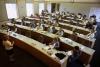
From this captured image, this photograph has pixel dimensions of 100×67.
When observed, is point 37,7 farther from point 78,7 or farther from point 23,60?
point 23,60

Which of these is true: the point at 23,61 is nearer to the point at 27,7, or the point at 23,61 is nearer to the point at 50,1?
the point at 27,7

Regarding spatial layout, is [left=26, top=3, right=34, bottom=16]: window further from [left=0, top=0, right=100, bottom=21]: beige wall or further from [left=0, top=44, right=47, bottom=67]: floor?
[left=0, top=44, right=47, bottom=67]: floor

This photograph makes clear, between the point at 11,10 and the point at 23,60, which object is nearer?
the point at 23,60

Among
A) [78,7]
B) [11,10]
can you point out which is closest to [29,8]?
[11,10]

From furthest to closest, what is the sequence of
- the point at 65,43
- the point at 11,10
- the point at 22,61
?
the point at 11,10
the point at 65,43
the point at 22,61

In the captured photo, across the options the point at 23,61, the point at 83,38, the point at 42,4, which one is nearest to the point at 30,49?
the point at 23,61

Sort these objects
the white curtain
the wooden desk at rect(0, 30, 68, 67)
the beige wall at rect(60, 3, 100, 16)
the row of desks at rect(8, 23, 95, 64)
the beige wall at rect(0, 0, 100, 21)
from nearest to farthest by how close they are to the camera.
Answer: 1. the wooden desk at rect(0, 30, 68, 67)
2. the row of desks at rect(8, 23, 95, 64)
3. the beige wall at rect(0, 0, 100, 21)
4. the white curtain
5. the beige wall at rect(60, 3, 100, 16)

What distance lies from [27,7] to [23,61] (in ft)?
28.4

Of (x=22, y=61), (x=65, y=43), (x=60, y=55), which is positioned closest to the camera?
(x=60, y=55)

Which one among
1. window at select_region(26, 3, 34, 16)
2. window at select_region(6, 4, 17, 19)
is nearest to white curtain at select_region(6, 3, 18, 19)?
window at select_region(6, 4, 17, 19)

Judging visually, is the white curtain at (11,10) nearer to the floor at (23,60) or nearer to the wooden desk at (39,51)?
the wooden desk at (39,51)

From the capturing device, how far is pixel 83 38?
6.23m

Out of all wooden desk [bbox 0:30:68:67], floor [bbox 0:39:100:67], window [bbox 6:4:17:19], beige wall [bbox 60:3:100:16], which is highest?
beige wall [bbox 60:3:100:16]

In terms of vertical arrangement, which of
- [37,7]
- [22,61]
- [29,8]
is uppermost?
[37,7]
